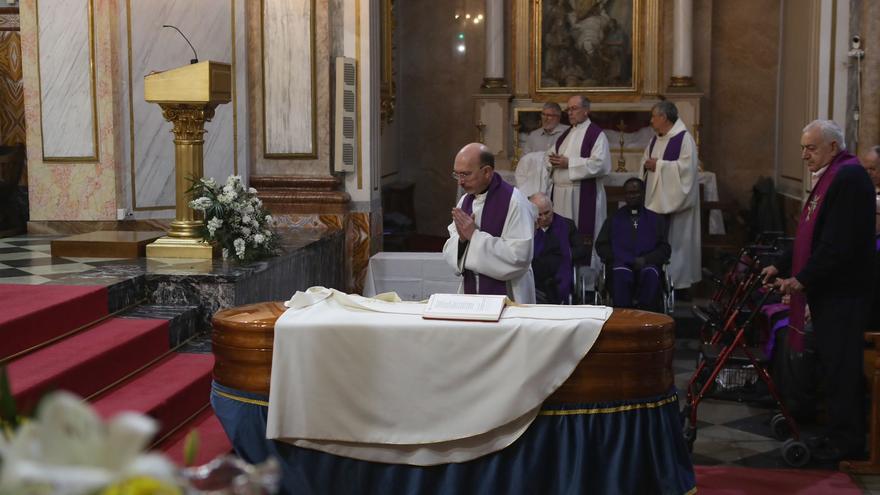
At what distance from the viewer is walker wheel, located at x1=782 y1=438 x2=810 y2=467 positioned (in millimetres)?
5590

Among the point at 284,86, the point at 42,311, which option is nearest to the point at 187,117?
the point at 284,86

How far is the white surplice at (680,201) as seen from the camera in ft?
31.4

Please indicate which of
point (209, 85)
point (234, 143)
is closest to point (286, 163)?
point (234, 143)

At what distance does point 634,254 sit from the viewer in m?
8.46

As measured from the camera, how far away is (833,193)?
5.54 meters

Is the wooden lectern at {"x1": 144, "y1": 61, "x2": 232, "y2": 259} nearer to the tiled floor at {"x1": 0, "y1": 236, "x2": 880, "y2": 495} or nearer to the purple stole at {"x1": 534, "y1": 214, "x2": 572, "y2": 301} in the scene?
the tiled floor at {"x1": 0, "y1": 236, "x2": 880, "y2": 495}

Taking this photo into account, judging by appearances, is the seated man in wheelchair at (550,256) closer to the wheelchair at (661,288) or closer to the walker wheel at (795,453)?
the wheelchair at (661,288)

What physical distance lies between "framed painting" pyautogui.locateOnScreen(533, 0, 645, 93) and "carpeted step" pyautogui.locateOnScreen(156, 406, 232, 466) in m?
8.63

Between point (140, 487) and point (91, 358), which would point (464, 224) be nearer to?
point (91, 358)

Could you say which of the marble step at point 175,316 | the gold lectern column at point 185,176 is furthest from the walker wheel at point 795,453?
the gold lectern column at point 185,176

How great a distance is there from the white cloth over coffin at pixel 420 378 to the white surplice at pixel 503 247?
1445 millimetres

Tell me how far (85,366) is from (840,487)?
3.55 metres

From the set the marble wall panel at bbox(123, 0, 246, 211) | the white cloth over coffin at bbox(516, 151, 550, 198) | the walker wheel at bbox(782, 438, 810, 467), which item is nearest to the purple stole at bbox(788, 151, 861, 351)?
the walker wheel at bbox(782, 438, 810, 467)

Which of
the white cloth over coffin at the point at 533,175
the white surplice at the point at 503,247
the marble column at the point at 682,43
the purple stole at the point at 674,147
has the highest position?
the marble column at the point at 682,43
